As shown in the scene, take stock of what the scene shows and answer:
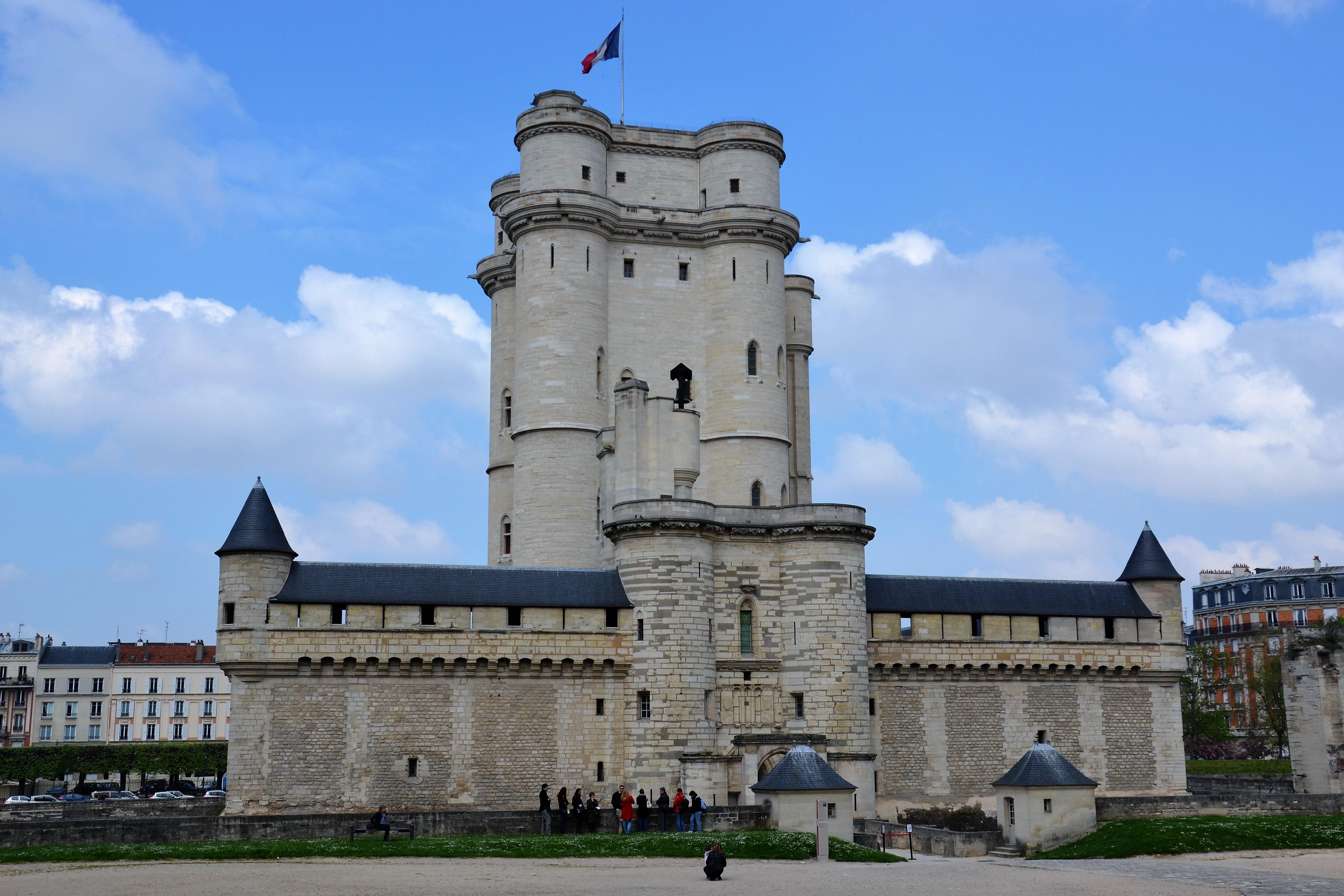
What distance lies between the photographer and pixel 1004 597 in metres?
44.0

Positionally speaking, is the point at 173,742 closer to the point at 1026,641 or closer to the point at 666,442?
the point at 666,442

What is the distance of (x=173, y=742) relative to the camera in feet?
231

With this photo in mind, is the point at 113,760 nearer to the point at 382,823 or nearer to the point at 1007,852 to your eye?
the point at 382,823

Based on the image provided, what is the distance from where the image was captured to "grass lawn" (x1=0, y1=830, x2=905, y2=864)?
1086 inches

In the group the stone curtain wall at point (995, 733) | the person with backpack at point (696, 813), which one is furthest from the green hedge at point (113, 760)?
the person with backpack at point (696, 813)

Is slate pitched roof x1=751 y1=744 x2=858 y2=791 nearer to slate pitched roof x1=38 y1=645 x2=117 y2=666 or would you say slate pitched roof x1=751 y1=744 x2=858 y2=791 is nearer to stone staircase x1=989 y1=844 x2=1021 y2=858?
stone staircase x1=989 y1=844 x2=1021 y2=858

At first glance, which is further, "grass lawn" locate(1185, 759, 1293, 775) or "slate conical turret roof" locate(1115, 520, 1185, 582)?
"grass lawn" locate(1185, 759, 1293, 775)

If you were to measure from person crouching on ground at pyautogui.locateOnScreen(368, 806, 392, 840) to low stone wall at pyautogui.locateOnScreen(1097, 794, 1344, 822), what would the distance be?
61.1 ft

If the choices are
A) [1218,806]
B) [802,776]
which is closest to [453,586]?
[802,776]

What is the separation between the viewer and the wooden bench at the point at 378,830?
102ft

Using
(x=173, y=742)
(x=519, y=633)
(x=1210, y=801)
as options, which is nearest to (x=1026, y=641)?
(x=1210, y=801)

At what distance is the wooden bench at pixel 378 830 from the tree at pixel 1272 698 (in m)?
48.1

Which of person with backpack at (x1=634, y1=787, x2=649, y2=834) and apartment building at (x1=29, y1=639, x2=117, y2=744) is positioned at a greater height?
apartment building at (x1=29, y1=639, x2=117, y2=744)

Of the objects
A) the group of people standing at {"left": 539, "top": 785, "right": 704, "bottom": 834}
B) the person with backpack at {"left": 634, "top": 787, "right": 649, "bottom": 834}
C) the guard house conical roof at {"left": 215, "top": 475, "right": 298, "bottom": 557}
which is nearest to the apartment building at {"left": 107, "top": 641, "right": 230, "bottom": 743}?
the guard house conical roof at {"left": 215, "top": 475, "right": 298, "bottom": 557}
